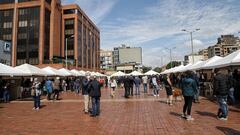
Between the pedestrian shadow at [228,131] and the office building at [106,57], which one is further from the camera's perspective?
the office building at [106,57]

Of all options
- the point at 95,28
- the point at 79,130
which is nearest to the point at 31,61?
the point at 95,28

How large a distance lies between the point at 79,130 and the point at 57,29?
62.1 metres

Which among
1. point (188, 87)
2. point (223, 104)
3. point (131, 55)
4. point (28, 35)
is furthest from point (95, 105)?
point (131, 55)

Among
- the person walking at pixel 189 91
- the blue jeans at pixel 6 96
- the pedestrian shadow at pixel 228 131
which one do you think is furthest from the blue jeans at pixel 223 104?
the blue jeans at pixel 6 96

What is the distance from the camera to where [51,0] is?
66375mm

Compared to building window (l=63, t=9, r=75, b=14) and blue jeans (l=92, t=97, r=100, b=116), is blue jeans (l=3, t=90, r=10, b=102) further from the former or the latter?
building window (l=63, t=9, r=75, b=14)

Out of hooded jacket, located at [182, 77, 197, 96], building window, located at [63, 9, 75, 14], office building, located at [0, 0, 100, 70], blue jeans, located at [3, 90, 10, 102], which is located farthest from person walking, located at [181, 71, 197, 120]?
building window, located at [63, 9, 75, 14]

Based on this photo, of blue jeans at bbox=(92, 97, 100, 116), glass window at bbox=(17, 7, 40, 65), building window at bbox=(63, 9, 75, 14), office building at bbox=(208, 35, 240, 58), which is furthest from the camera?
office building at bbox=(208, 35, 240, 58)

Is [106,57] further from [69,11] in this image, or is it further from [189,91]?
[189,91]

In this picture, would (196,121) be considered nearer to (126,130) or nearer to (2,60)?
(126,130)

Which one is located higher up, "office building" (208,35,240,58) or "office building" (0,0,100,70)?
"office building" (208,35,240,58)

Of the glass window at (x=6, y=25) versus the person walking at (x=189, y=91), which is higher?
the glass window at (x=6, y=25)

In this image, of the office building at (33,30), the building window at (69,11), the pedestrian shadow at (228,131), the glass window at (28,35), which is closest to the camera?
the pedestrian shadow at (228,131)

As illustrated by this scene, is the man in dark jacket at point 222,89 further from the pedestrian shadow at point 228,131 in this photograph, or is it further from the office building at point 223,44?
the office building at point 223,44
